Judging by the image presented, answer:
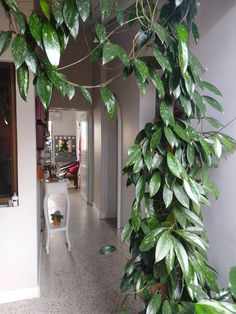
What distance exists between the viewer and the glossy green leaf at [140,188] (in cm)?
133

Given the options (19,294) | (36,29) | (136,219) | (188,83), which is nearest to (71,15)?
(36,29)

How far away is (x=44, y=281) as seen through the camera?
2.67 m

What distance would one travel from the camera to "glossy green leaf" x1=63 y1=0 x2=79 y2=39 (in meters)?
0.93

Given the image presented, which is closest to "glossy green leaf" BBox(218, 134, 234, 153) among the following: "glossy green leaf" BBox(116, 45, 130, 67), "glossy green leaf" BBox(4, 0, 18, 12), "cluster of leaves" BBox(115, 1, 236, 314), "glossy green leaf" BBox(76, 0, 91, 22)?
"cluster of leaves" BBox(115, 1, 236, 314)

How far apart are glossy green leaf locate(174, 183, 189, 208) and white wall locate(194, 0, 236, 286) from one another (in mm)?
539

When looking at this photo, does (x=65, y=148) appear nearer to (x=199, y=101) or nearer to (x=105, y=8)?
(x=199, y=101)

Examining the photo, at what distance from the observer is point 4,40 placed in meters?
0.90

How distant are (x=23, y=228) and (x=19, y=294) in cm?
63

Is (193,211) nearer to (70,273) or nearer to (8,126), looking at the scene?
(8,126)

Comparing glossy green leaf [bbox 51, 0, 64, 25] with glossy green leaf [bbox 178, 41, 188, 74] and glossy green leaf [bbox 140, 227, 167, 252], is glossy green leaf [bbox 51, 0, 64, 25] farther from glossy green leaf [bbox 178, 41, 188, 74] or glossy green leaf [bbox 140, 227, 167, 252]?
glossy green leaf [bbox 140, 227, 167, 252]

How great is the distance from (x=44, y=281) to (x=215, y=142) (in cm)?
232

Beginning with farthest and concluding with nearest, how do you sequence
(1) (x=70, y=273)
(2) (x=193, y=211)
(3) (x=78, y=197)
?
(3) (x=78, y=197) → (1) (x=70, y=273) → (2) (x=193, y=211)

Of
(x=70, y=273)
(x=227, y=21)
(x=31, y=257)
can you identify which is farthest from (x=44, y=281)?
(x=227, y=21)

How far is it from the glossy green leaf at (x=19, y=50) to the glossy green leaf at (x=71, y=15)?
18 cm
